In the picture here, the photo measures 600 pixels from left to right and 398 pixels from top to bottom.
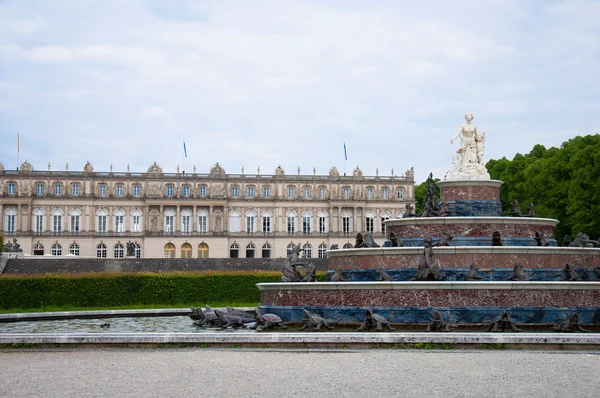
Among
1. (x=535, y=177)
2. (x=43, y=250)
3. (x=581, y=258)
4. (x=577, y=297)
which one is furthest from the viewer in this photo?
(x=43, y=250)

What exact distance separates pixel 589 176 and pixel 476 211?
1079 inches

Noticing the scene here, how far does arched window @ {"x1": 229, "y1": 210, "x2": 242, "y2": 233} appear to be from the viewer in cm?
8456

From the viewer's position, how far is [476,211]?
20.6 meters

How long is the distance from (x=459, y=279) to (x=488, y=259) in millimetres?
786

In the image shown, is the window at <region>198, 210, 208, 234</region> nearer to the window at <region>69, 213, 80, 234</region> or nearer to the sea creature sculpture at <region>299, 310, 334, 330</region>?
the window at <region>69, 213, 80, 234</region>

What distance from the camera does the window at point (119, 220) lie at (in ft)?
269

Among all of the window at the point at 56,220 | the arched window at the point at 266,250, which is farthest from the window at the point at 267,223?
the window at the point at 56,220

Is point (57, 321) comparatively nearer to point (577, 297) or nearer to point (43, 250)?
point (577, 297)

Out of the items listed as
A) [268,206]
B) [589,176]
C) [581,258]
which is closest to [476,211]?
[581,258]

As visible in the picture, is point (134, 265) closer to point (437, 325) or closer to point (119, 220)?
point (119, 220)

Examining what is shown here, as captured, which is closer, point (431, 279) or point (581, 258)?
point (431, 279)

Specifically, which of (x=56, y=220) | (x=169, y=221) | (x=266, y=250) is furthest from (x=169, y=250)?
(x=56, y=220)

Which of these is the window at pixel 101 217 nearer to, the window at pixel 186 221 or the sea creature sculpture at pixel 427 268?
the window at pixel 186 221

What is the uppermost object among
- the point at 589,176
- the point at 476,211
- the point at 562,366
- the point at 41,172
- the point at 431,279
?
the point at 41,172
